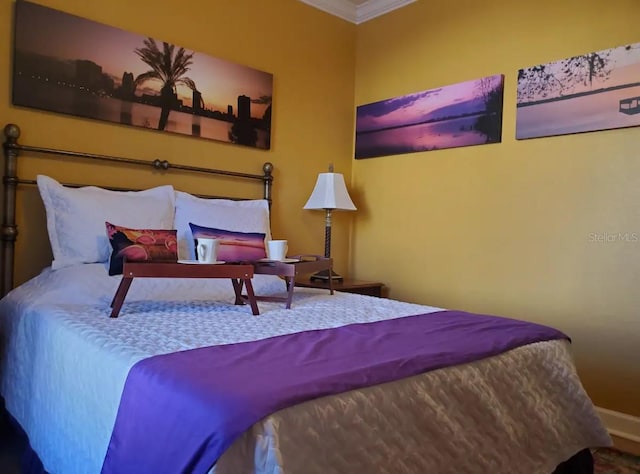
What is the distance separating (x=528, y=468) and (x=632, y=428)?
1260mm

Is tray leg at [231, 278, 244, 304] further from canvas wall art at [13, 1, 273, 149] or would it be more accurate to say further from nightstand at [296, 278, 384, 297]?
canvas wall art at [13, 1, 273, 149]

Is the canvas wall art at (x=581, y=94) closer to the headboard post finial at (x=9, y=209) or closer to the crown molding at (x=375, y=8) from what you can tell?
the crown molding at (x=375, y=8)

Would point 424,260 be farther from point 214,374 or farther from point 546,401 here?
point 214,374

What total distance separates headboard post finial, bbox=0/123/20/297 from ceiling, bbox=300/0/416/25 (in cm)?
208

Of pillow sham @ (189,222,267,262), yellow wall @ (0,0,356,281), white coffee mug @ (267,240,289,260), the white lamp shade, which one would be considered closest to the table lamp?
the white lamp shade

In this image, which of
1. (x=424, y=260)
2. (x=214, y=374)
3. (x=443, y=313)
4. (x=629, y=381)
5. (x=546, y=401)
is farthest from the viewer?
(x=424, y=260)

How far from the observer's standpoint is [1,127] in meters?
2.19

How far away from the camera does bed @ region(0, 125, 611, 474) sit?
961 millimetres

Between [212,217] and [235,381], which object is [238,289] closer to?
[212,217]

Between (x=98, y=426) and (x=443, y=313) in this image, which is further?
(x=443, y=313)

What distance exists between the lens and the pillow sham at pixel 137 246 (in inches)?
74.8

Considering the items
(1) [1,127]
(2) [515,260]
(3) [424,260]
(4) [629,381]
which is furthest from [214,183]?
(4) [629,381]

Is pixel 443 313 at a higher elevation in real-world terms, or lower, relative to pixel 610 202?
lower

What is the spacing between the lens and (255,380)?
40.3 inches
